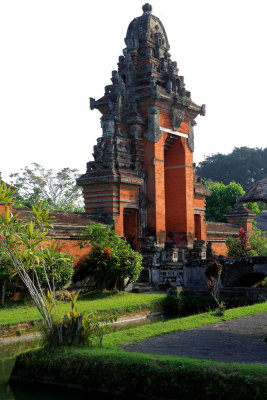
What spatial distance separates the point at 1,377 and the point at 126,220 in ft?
40.2

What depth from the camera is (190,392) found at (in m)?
5.31

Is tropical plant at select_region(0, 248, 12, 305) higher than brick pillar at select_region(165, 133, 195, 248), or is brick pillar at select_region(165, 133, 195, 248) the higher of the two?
brick pillar at select_region(165, 133, 195, 248)

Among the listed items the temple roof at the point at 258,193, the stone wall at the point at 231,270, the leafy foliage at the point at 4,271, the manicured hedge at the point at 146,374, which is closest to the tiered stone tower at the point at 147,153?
the stone wall at the point at 231,270

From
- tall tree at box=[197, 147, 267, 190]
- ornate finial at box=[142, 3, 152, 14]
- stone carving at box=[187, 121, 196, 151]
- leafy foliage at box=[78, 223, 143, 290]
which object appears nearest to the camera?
leafy foliage at box=[78, 223, 143, 290]

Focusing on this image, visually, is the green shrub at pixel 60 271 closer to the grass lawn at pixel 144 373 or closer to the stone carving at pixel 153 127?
the grass lawn at pixel 144 373

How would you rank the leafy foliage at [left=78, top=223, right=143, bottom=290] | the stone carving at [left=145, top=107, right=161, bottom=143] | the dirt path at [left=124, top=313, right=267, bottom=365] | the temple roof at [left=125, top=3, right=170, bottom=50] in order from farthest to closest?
the temple roof at [left=125, top=3, right=170, bottom=50], the stone carving at [left=145, top=107, right=161, bottom=143], the leafy foliage at [left=78, top=223, right=143, bottom=290], the dirt path at [left=124, top=313, right=267, bottom=365]

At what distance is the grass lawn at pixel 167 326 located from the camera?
7750 millimetres

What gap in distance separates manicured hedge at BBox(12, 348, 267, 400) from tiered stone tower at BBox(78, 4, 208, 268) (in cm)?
1078

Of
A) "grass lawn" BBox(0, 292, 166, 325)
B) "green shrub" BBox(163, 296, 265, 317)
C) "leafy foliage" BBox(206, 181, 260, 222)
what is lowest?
"green shrub" BBox(163, 296, 265, 317)

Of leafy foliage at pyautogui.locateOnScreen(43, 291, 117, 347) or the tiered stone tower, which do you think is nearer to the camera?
leafy foliage at pyautogui.locateOnScreen(43, 291, 117, 347)

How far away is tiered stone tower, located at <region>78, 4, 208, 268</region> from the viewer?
58.9ft

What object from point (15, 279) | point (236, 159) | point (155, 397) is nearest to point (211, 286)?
point (15, 279)

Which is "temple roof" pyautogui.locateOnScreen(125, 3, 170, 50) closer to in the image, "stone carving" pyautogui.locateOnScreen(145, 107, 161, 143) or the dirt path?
"stone carving" pyautogui.locateOnScreen(145, 107, 161, 143)

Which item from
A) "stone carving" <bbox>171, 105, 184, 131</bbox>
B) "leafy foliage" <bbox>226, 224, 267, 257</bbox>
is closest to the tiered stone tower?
"stone carving" <bbox>171, 105, 184, 131</bbox>
